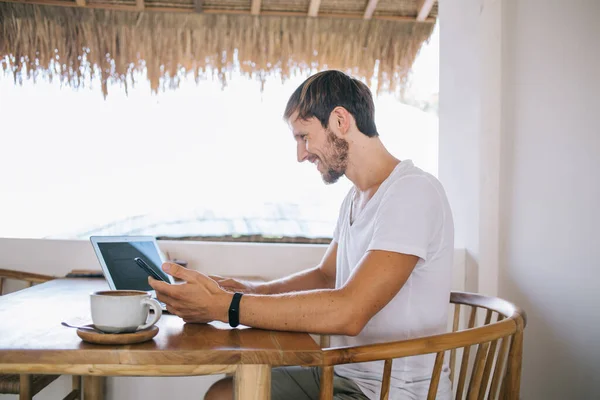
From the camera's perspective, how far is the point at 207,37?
3346 millimetres

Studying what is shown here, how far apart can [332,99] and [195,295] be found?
671 millimetres

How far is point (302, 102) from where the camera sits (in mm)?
1645

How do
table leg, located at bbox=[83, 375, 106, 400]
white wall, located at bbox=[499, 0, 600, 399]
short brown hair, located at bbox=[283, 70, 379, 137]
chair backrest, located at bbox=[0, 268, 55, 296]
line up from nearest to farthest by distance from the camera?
1. short brown hair, located at bbox=[283, 70, 379, 137]
2. white wall, located at bbox=[499, 0, 600, 399]
3. table leg, located at bbox=[83, 375, 106, 400]
4. chair backrest, located at bbox=[0, 268, 55, 296]

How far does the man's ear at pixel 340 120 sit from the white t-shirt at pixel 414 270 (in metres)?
0.20

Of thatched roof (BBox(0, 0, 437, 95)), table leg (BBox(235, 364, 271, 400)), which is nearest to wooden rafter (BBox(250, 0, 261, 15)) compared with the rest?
thatched roof (BBox(0, 0, 437, 95))

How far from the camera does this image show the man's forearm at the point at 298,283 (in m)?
1.84

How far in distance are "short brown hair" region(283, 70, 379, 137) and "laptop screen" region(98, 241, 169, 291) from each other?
0.74 m

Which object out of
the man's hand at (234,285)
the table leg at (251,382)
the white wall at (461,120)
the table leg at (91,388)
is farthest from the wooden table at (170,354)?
the white wall at (461,120)

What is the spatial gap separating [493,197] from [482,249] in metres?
0.24

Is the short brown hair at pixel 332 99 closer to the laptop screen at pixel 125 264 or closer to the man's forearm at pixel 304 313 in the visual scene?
the man's forearm at pixel 304 313

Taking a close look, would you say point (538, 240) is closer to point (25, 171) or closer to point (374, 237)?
point (374, 237)

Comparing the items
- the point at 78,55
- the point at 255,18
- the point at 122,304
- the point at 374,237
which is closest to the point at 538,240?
the point at 374,237

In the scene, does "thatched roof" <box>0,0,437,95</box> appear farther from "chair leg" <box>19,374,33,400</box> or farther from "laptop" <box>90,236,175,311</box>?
"chair leg" <box>19,374,33,400</box>

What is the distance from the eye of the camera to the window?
3.34 meters
